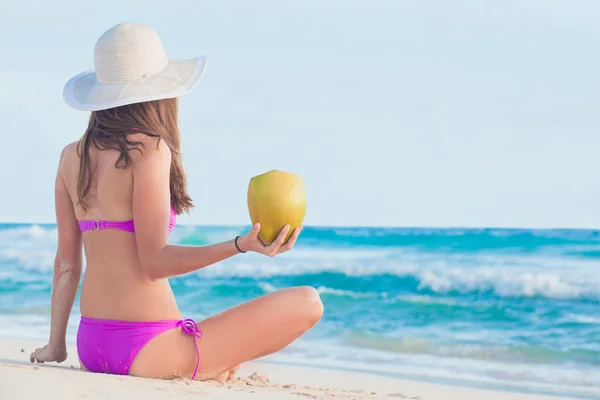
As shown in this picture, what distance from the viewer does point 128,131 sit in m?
3.34

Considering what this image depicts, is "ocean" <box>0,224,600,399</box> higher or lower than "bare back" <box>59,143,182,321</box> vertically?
lower

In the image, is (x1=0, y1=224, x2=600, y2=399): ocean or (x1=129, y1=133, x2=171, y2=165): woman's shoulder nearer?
(x1=129, y1=133, x2=171, y2=165): woman's shoulder

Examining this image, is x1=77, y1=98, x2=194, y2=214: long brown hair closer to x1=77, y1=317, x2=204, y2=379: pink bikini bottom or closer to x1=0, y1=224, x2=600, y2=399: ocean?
x1=77, y1=317, x2=204, y2=379: pink bikini bottom

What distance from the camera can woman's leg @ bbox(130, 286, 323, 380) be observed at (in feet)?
11.2

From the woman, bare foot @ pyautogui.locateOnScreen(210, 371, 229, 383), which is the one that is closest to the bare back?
the woman

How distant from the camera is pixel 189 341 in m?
3.41

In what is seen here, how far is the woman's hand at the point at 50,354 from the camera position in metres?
3.82

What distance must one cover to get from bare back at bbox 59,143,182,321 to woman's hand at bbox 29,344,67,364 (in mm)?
488

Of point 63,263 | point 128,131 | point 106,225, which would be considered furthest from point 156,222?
point 63,263

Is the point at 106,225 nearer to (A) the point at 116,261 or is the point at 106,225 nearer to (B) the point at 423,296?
(A) the point at 116,261

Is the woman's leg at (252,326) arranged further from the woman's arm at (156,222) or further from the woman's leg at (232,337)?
the woman's arm at (156,222)

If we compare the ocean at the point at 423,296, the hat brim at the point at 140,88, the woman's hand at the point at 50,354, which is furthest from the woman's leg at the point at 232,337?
the ocean at the point at 423,296

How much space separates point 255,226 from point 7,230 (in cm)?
2554

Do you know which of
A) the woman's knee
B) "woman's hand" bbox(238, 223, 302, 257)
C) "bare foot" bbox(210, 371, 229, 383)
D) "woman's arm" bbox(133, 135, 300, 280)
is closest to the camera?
"woman's hand" bbox(238, 223, 302, 257)
